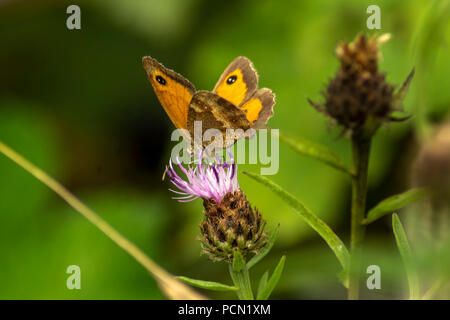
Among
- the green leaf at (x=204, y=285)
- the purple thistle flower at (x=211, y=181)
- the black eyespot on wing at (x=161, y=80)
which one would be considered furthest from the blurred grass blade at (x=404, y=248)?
A: the black eyespot on wing at (x=161, y=80)

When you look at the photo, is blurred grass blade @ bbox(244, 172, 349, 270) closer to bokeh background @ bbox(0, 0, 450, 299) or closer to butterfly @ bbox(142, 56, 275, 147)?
butterfly @ bbox(142, 56, 275, 147)

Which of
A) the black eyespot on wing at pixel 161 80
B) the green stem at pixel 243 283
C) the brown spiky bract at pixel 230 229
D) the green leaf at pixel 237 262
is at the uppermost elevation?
the black eyespot on wing at pixel 161 80

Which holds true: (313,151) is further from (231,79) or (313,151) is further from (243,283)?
(231,79)

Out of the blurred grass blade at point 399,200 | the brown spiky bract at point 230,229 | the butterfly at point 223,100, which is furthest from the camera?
the butterfly at point 223,100

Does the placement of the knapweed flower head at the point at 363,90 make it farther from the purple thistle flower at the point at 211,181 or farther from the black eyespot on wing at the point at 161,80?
the black eyespot on wing at the point at 161,80
